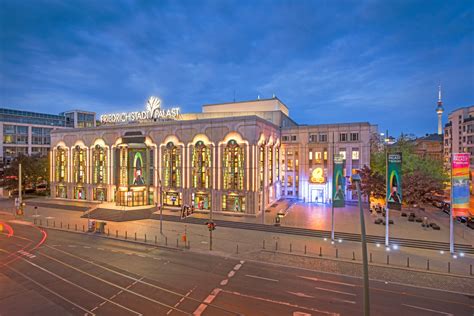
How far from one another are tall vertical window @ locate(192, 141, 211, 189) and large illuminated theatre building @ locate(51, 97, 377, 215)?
0.66 feet

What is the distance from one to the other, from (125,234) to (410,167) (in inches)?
2053

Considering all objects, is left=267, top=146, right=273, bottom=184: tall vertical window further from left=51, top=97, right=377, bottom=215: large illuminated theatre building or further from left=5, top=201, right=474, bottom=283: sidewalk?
left=5, top=201, right=474, bottom=283: sidewalk

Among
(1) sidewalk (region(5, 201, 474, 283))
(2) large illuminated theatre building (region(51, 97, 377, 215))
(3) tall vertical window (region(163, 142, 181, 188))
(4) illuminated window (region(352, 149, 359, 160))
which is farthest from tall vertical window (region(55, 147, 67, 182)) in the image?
(4) illuminated window (region(352, 149, 359, 160))

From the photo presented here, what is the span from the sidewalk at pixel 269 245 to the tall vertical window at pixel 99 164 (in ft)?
60.3

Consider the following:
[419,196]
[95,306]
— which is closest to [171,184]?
[95,306]

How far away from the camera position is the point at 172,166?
57.1 metres

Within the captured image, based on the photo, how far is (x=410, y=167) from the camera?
52.0 meters

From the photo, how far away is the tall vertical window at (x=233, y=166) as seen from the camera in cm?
5109

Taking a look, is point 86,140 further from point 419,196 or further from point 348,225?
point 419,196

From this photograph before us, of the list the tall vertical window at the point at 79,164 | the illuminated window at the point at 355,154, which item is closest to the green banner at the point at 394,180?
the illuminated window at the point at 355,154

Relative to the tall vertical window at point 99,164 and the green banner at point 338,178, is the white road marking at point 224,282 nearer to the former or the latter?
the green banner at point 338,178

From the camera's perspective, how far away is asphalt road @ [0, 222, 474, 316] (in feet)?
60.0

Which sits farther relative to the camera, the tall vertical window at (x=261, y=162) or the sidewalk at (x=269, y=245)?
the tall vertical window at (x=261, y=162)

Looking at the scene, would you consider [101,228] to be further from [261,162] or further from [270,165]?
[270,165]
